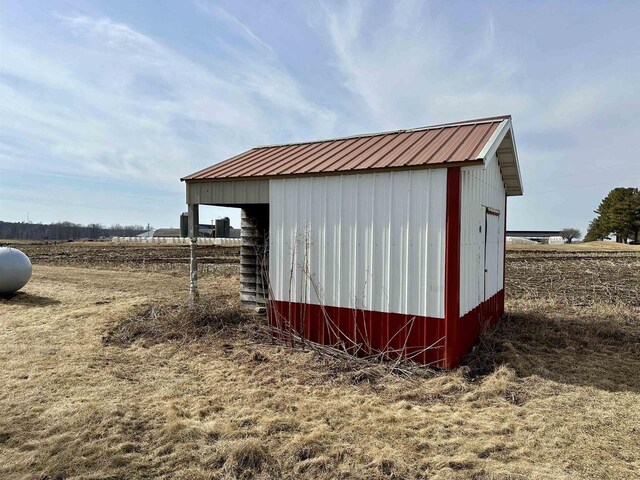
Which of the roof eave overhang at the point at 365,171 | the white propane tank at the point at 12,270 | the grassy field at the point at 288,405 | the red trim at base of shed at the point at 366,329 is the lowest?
the grassy field at the point at 288,405

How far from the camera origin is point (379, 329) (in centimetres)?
632

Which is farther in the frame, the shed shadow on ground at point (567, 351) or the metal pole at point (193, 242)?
the metal pole at point (193, 242)

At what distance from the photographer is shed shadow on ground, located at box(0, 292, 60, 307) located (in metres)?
10.5

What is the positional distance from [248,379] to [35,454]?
243 cm

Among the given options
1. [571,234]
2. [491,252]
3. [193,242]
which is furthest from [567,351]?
[571,234]

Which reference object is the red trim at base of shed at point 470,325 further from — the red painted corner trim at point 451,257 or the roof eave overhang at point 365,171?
the roof eave overhang at point 365,171

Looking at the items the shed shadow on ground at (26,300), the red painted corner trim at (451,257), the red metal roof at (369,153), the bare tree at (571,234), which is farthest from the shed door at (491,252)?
the bare tree at (571,234)

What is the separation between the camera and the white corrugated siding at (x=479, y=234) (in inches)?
248

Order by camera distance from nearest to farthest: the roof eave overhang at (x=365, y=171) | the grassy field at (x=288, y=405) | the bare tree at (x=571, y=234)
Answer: the grassy field at (x=288, y=405) < the roof eave overhang at (x=365, y=171) < the bare tree at (x=571, y=234)

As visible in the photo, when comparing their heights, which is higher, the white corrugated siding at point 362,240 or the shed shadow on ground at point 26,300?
the white corrugated siding at point 362,240

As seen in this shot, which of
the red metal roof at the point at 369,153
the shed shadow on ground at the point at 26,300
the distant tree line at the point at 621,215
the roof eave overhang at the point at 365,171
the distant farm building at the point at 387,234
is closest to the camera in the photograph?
the roof eave overhang at the point at 365,171

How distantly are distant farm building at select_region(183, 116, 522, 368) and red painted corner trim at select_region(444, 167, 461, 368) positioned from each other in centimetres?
1

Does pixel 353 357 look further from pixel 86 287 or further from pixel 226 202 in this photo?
pixel 86 287

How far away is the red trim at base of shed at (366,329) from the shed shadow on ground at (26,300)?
263 inches
